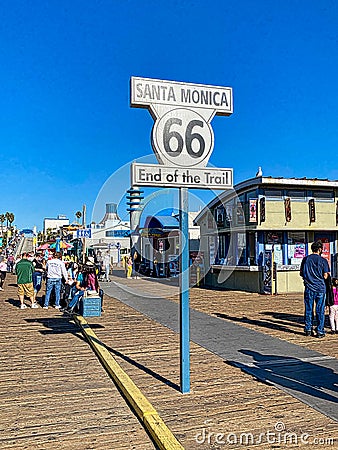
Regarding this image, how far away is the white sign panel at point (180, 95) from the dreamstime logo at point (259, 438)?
3.56 meters

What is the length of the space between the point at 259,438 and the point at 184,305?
171cm

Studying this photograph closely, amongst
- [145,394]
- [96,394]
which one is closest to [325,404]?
[145,394]

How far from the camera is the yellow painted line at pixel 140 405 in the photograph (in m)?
3.98

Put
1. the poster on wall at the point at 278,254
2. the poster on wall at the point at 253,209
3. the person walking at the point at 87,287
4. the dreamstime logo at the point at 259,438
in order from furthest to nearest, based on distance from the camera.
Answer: the poster on wall at the point at 278,254, the poster on wall at the point at 253,209, the person walking at the point at 87,287, the dreamstime logo at the point at 259,438

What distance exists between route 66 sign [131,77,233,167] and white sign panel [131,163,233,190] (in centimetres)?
9

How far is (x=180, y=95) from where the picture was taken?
549 centimetres

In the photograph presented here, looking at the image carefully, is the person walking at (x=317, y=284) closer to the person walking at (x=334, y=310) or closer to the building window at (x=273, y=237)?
the person walking at (x=334, y=310)

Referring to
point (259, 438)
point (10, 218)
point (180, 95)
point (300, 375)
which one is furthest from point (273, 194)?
point (10, 218)

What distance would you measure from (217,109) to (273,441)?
12.2ft

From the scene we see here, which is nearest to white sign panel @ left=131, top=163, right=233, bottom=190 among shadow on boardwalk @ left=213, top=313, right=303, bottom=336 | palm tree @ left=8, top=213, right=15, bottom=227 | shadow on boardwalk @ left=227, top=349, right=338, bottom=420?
shadow on boardwalk @ left=227, top=349, right=338, bottom=420

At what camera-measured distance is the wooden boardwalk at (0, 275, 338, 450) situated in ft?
13.7

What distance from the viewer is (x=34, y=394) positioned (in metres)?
5.49

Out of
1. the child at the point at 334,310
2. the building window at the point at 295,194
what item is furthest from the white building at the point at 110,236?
the child at the point at 334,310

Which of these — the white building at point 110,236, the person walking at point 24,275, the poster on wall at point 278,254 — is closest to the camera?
the person walking at point 24,275
